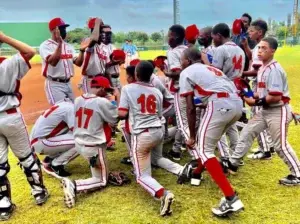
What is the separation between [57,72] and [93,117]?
195cm

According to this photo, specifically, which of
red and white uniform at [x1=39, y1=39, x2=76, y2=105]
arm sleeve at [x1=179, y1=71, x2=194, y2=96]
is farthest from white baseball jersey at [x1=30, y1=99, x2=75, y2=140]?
arm sleeve at [x1=179, y1=71, x2=194, y2=96]

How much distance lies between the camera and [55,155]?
5590mm

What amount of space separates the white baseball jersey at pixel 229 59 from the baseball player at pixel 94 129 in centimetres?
173

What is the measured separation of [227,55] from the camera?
18.1 ft

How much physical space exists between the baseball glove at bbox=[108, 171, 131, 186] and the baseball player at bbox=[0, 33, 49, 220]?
935 millimetres

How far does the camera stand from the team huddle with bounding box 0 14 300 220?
14.2ft

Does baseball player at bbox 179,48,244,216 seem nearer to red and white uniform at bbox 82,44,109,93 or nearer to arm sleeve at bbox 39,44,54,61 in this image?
red and white uniform at bbox 82,44,109,93

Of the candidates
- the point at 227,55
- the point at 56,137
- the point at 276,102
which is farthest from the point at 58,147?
the point at 276,102

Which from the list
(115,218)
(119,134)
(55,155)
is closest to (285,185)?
(115,218)

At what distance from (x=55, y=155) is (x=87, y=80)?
1.83 m

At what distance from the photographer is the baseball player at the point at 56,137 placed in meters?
5.45

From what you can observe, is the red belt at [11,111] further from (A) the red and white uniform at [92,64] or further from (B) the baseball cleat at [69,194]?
(A) the red and white uniform at [92,64]

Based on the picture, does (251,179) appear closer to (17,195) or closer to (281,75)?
(281,75)

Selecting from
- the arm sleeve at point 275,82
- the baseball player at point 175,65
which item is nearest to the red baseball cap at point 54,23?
the baseball player at point 175,65
